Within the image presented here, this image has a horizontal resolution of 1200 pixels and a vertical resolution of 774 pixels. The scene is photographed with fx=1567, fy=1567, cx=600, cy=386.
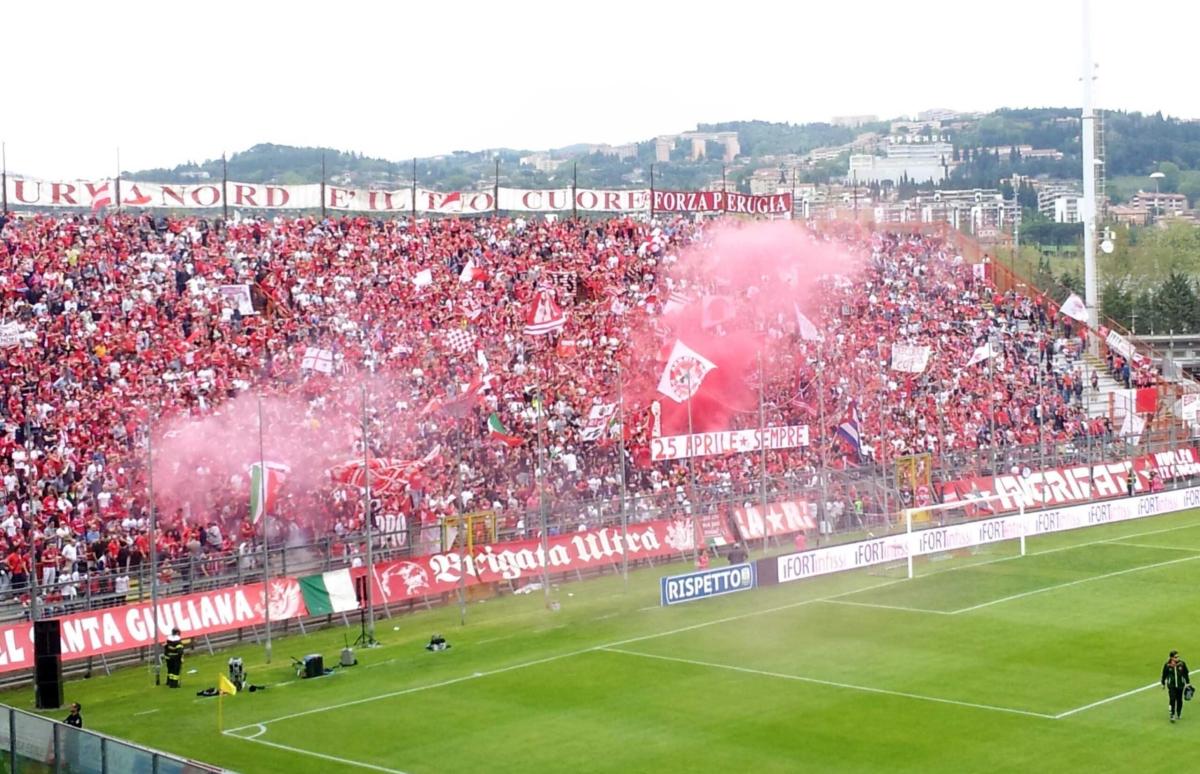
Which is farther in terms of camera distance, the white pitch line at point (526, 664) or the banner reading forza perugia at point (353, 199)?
the banner reading forza perugia at point (353, 199)

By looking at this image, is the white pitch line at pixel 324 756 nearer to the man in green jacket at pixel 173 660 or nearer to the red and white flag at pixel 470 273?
the man in green jacket at pixel 173 660

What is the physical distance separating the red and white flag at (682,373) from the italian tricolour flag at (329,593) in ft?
40.2

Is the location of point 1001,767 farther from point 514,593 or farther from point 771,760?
point 514,593

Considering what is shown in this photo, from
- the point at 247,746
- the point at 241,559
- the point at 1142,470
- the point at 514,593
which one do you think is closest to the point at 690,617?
the point at 514,593

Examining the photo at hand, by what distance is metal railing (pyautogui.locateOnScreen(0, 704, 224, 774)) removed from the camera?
21203mm

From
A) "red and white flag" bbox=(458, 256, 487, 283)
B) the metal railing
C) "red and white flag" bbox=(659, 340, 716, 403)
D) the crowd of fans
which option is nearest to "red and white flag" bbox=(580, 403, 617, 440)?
the crowd of fans

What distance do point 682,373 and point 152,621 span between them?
1797 centimetres

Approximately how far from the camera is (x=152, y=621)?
121 feet

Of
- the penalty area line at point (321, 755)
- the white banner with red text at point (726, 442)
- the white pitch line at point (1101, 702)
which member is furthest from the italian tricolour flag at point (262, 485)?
the white pitch line at point (1101, 702)

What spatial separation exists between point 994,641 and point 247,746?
18.2 m

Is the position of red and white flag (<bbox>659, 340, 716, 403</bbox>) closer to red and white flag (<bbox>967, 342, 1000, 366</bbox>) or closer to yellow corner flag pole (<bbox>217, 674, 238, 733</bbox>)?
yellow corner flag pole (<bbox>217, 674, 238, 733</bbox>)

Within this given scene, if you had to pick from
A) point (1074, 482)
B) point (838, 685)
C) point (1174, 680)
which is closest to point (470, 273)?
point (1074, 482)

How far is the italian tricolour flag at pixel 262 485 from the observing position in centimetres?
3781

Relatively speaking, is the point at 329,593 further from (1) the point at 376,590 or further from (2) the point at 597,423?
(2) the point at 597,423
